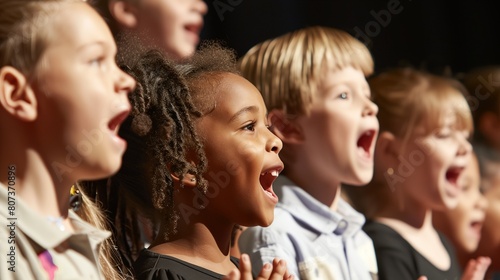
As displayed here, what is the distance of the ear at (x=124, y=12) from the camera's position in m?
1.51

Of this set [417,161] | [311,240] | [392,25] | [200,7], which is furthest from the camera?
[392,25]

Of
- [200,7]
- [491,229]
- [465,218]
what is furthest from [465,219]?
[200,7]

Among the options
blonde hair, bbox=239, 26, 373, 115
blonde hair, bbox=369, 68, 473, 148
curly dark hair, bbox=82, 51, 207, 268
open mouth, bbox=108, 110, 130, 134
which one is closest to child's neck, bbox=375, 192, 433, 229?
blonde hair, bbox=369, 68, 473, 148

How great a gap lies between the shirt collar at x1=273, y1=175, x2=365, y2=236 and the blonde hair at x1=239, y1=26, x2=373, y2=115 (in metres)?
0.13

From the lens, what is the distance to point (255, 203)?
48.4 inches

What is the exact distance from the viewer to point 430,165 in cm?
173

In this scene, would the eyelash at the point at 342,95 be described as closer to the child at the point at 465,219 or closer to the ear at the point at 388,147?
the ear at the point at 388,147

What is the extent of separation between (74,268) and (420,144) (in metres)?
0.92

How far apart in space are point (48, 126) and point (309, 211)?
0.64m

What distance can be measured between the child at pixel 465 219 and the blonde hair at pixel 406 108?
0.50 feet

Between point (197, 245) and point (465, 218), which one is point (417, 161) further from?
point (197, 245)

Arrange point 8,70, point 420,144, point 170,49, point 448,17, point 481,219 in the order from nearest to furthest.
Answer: point 8,70, point 170,49, point 420,144, point 481,219, point 448,17

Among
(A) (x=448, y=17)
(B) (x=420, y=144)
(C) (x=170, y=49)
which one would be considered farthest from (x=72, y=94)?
(A) (x=448, y=17)

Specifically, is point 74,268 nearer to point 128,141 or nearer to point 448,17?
point 128,141
